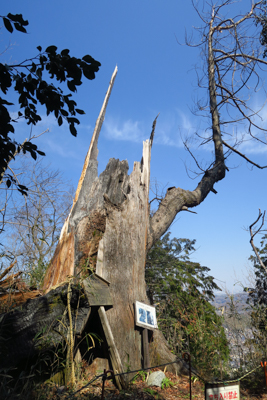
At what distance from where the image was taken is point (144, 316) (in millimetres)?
4250

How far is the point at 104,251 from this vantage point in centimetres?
423

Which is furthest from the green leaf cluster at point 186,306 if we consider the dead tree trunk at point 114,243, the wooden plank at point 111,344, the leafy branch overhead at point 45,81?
the leafy branch overhead at point 45,81

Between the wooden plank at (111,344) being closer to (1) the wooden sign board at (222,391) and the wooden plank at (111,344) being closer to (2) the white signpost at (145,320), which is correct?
(2) the white signpost at (145,320)

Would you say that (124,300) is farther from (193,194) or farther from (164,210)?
(193,194)

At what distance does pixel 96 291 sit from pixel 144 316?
3.46 ft

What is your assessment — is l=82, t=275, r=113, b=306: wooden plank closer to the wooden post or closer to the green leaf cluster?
the wooden post

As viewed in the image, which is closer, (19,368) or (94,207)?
(19,368)

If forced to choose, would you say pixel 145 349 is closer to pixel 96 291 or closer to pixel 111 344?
pixel 111 344

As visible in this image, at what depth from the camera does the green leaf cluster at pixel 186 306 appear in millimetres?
5168

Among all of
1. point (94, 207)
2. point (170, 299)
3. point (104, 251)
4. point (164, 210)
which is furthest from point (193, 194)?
point (104, 251)

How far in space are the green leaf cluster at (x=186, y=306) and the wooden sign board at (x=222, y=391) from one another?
2.40 meters

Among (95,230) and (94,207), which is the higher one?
(94,207)

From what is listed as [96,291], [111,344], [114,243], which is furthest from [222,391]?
[114,243]

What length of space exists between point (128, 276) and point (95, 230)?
0.89 metres
